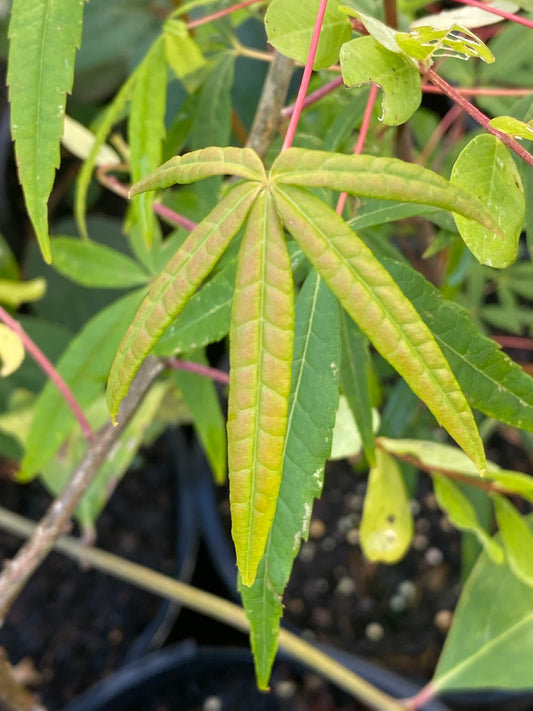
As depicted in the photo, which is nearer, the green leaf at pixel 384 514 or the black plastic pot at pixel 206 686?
the green leaf at pixel 384 514

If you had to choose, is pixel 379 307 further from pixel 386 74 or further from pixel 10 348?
pixel 10 348

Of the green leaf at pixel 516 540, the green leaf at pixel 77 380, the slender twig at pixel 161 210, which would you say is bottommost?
the green leaf at pixel 516 540

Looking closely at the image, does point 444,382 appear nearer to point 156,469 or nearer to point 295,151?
point 295,151

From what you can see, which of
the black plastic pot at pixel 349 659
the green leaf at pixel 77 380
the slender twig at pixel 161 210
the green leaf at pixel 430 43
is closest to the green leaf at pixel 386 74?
the green leaf at pixel 430 43

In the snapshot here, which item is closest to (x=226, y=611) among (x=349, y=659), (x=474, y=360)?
(x=349, y=659)

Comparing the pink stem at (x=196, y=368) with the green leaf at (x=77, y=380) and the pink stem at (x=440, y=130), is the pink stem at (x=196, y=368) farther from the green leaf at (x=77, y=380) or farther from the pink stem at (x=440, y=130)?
the pink stem at (x=440, y=130)

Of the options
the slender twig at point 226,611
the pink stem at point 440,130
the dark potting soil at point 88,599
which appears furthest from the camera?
the dark potting soil at point 88,599
